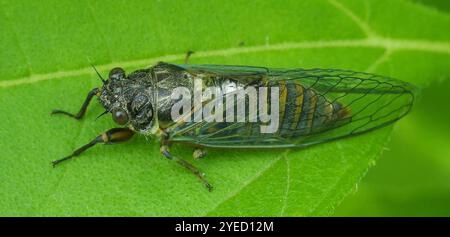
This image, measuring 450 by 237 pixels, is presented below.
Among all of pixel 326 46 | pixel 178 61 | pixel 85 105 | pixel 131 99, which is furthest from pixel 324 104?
pixel 85 105

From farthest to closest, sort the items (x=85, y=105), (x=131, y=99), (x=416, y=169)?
(x=416, y=169), (x=131, y=99), (x=85, y=105)

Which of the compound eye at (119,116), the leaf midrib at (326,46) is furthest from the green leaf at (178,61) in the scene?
the compound eye at (119,116)

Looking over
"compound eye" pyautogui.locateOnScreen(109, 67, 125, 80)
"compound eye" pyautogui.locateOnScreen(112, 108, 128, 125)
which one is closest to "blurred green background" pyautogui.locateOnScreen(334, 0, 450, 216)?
"compound eye" pyautogui.locateOnScreen(112, 108, 128, 125)

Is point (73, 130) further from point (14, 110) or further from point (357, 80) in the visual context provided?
point (357, 80)

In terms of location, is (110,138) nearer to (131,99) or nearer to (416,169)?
(131,99)

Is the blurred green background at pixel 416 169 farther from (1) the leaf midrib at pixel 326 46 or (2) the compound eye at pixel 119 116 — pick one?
(2) the compound eye at pixel 119 116

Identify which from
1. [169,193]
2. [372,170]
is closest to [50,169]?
[169,193]

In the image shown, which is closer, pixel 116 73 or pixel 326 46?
pixel 116 73

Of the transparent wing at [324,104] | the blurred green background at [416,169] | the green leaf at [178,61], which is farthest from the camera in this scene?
the blurred green background at [416,169]
